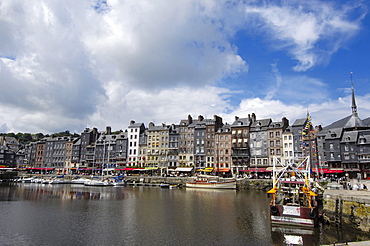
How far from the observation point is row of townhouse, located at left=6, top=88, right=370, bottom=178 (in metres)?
67.5

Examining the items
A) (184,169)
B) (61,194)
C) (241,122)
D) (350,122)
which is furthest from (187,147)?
(350,122)

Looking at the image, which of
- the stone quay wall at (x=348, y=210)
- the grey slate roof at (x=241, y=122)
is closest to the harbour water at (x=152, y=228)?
the stone quay wall at (x=348, y=210)

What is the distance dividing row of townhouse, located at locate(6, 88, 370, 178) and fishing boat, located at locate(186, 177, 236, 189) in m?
12.0

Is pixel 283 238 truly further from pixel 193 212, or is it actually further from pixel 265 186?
pixel 265 186

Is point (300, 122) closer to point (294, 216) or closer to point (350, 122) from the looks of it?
point (350, 122)

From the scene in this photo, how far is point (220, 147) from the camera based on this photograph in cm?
8469

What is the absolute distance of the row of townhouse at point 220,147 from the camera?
2657 inches

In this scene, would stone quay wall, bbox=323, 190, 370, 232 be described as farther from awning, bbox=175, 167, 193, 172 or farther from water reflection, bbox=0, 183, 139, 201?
awning, bbox=175, 167, 193, 172

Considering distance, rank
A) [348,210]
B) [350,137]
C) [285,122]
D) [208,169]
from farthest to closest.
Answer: [208,169]
[285,122]
[350,137]
[348,210]

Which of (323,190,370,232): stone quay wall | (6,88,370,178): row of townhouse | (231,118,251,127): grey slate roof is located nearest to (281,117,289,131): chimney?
(6,88,370,178): row of townhouse

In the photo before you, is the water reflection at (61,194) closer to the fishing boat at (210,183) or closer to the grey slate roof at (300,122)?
the fishing boat at (210,183)

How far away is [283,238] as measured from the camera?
72.1ft

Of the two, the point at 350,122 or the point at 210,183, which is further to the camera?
the point at 350,122

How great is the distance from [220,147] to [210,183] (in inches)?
822
